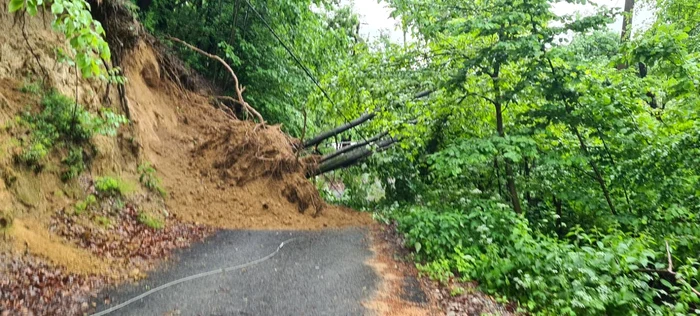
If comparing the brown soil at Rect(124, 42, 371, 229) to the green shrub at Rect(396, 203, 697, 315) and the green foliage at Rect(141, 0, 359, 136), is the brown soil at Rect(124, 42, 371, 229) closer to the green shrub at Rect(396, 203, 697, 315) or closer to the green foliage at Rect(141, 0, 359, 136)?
the green foliage at Rect(141, 0, 359, 136)

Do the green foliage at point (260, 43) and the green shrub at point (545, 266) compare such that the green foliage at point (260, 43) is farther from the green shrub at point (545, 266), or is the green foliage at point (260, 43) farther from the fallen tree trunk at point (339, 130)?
the green shrub at point (545, 266)

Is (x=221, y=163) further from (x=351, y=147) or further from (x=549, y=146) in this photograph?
(x=549, y=146)

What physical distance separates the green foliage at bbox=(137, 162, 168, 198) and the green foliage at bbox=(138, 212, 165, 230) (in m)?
0.94

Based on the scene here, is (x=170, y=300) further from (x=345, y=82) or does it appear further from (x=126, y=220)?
(x=345, y=82)

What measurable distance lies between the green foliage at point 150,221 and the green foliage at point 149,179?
3.07 feet

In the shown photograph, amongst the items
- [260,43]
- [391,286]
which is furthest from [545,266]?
[260,43]

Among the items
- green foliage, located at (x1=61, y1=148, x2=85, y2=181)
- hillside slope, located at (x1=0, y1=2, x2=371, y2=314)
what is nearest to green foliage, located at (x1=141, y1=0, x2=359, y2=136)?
hillside slope, located at (x1=0, y1=2, x2=371, y2=314)

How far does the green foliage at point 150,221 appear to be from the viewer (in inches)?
263

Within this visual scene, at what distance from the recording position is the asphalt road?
4.37 m

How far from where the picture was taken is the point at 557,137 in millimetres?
7727

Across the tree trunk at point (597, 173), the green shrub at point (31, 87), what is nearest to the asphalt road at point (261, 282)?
the green shrub at point (31, 87)

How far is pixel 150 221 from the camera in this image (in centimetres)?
681

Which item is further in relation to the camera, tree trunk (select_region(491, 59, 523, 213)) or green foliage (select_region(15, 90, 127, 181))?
tree trunk (select_region(491, 59, 523, 213))

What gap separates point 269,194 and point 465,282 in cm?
552
